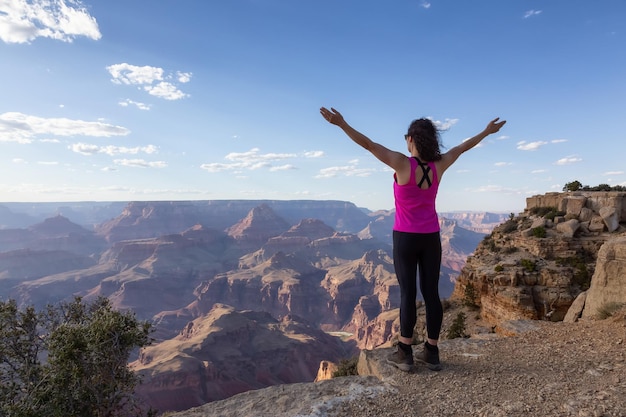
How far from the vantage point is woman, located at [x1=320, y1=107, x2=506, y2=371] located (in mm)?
3541

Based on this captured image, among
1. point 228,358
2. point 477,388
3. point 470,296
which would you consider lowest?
point 228,358

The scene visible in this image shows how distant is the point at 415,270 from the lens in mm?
3812

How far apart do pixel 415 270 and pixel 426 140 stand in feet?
4.85

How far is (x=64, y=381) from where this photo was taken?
517 centimetres

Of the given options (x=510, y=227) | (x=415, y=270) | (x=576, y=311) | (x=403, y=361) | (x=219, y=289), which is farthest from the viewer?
(x=219, y=289)

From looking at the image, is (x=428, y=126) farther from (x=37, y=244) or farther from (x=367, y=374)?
(x=37, y=244)

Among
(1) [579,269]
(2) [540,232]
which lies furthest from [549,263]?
(2) [540,232]

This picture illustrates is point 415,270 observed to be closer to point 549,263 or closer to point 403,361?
point 403,361

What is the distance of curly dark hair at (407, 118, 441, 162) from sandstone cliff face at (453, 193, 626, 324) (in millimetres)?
13465

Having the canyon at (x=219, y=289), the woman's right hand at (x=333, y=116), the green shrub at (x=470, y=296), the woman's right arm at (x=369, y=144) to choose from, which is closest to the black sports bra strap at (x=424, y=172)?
the woman's right arm at (x=369, y=144)

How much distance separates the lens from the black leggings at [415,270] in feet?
12.2

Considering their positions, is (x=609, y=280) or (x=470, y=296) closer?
(x=609, y=280)

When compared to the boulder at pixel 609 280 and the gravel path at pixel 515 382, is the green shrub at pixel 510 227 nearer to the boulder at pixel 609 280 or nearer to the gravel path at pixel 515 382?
the boulder at pixel 609 280

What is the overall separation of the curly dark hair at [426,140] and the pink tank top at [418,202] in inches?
4.2
